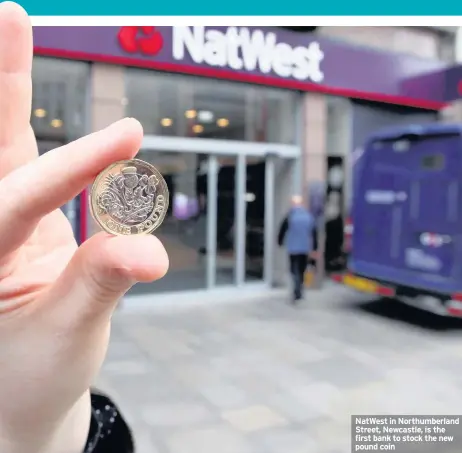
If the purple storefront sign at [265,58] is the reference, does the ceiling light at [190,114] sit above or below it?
below

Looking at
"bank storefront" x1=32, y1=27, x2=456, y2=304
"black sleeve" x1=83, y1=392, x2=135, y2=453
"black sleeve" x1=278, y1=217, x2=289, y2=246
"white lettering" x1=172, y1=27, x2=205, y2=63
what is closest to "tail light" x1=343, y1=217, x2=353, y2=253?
"black sleeve" x1=278, y1=217, x2=289, y2=246

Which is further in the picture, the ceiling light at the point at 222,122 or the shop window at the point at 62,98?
the ceiling light at the point at 222,122

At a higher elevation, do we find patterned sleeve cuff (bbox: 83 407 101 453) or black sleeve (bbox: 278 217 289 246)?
patterned sleeve cuff (bbox: 83 407 101 453)

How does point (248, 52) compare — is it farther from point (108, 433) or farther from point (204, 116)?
point (108, 433)

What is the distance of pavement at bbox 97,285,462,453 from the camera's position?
3.11m

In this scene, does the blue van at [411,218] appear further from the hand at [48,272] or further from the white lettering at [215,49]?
the hand at [48,272]

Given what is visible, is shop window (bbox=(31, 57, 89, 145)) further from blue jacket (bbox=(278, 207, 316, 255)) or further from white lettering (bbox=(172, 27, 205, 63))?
blue jacket (bbox=(278, 207, 316, 255))

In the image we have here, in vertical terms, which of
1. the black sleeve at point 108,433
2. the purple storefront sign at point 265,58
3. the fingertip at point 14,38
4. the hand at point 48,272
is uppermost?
the purple storefront sign at point 265,58

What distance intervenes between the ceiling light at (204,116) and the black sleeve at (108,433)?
5.19 metres

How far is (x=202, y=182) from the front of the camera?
6.53 metres

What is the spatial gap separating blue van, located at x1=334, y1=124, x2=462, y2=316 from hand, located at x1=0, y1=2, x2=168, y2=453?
4.31 m

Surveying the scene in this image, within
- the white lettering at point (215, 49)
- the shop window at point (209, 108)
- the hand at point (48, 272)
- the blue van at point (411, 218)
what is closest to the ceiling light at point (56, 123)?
the shop window at point (209, 108)

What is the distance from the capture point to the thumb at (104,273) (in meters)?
0.95

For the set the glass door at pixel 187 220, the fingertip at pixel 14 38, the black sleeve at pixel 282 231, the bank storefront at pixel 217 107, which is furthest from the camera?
the black sleeve at pixel 282 231
